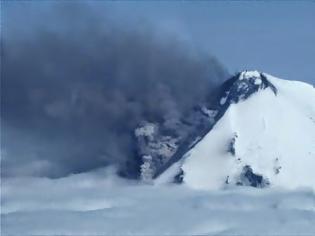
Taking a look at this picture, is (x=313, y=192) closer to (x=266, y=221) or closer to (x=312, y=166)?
(x=312, y=166)

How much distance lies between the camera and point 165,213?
168m

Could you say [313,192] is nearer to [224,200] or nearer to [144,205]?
[224,200]

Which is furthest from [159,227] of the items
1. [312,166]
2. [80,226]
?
[312,166]

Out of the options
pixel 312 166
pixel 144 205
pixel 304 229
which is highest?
pixel 312 166

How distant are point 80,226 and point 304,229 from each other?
41.5m

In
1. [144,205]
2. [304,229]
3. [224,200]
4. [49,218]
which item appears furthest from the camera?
[224,200]

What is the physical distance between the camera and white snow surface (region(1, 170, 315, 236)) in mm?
149750

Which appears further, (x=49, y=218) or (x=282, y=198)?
(x=282, y=198)

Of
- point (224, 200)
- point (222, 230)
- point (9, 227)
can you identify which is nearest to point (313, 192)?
point (224, 200)

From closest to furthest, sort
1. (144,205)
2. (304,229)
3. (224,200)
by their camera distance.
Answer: (304,229) → (144,205) → (224,200)

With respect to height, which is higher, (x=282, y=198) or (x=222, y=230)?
(x=282, y=198)

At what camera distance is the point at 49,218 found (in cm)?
16112

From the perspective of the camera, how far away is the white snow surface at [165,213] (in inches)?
5896

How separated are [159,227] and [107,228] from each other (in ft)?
34.4
